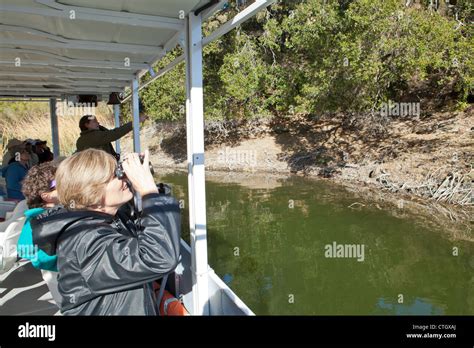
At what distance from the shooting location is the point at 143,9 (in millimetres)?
2393

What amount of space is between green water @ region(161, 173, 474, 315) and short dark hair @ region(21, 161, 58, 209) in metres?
3.67

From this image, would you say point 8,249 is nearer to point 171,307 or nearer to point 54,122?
point 171,307

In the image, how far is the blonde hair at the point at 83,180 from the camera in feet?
4.41

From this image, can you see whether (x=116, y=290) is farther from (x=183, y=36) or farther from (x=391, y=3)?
(x=391, y=3)

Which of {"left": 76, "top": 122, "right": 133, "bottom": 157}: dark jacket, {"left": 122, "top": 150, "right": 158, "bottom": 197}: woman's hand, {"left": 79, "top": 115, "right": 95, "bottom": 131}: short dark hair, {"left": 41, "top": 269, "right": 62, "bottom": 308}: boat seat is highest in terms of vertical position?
{"left": 79, "top": 115, "right": 95, "bottom": 131}: short dark hair

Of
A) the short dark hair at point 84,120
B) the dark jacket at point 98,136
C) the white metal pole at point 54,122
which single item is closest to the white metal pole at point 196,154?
the dark jacket at point 98,136

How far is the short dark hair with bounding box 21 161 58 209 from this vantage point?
219cm

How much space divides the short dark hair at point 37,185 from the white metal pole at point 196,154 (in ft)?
2.95

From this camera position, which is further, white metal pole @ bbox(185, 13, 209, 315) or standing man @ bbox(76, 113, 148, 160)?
standing man @ bbox(76, 113, 148, 160)

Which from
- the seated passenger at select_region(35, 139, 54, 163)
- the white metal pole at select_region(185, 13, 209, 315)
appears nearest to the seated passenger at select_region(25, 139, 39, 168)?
the seated passenger at select_region(35, 139, 54, 163)

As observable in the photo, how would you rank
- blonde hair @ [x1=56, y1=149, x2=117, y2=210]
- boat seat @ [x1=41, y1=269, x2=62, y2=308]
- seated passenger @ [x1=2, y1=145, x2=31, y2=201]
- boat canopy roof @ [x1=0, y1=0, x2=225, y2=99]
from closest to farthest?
blonde hair @ [x1=56, y1=149, x2=117, y2=210], boat seat @ [x1=41, y1=269, x2=62, y2=308], boat canopy roof @ [x1=0, y1=0, x2=225, y2=99], seated passenger @ [x1=2, y1=145, x2=31, y2=201]

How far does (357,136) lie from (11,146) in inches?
501

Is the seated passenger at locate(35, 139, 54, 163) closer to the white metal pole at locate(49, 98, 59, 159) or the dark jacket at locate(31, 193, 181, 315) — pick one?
the white metal pole at locate(49, 98, 59, 159)
